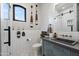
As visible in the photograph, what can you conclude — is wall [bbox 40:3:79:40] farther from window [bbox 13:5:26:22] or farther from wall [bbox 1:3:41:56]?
window [bbox 13:5:26:22]

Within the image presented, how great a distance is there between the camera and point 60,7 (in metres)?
1.71

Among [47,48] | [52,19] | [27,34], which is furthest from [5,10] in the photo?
[47,48]

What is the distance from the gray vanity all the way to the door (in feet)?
→ 1.68

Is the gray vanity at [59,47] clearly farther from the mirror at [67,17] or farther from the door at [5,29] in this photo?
the door at [5,29]

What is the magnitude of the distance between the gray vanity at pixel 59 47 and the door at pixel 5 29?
1.68 feet

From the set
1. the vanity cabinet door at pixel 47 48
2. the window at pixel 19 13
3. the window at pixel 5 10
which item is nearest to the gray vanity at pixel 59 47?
the vanity cabinet door at pixel 47 48

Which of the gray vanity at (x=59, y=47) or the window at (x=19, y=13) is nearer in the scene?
the gray vanity at (x=59, y=47)

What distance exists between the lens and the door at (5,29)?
1.63 m

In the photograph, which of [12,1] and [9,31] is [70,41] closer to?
[9,31]

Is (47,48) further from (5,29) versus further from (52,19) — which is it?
(5,29)

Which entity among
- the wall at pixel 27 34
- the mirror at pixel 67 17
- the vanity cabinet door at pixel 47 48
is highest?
the mirror at pixel 67 17

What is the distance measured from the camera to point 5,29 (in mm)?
1634

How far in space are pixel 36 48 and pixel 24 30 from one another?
316 millimetres

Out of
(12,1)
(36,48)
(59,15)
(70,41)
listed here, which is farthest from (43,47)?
(12,1)
